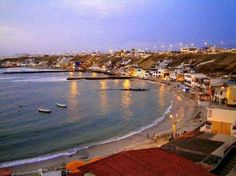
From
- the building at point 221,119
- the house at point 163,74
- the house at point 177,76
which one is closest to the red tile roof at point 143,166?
the building at point 221,119

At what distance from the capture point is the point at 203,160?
1625cm

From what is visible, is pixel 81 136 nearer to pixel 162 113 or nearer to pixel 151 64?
pixel 162 113

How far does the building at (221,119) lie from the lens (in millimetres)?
23348

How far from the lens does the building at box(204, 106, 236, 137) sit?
76.6 feet

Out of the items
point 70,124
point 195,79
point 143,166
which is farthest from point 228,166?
point 195,79

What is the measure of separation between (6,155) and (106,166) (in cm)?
Answer: 1930

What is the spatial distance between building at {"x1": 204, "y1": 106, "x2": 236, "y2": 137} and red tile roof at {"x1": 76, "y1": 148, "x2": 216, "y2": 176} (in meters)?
13.8

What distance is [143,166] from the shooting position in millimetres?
9797

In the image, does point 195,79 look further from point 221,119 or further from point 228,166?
point 228,166

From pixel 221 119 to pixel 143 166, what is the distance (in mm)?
15862

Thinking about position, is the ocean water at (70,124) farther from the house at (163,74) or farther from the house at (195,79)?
the house at (163,74)

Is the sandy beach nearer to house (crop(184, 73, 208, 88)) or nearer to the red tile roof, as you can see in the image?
the red tile roof

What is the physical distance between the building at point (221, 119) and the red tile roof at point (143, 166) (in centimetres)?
1378

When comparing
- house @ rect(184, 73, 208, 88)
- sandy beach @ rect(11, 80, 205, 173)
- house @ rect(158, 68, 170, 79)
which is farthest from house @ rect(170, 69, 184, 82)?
sandy beach @ rect(11, 80, 205, 173)
